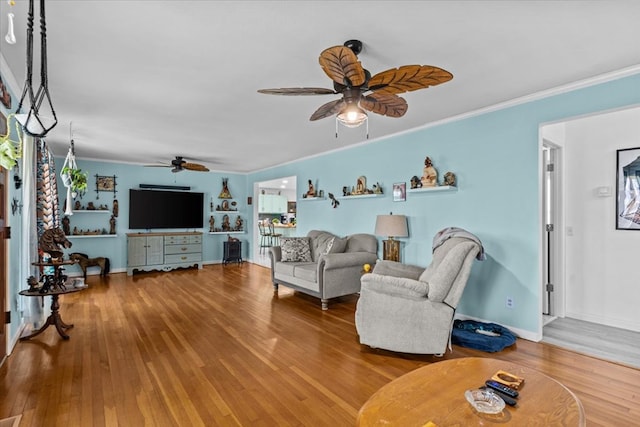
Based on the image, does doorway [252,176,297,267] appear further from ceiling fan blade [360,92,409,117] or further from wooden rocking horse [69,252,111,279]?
ceiling fan blade [360,92,409,117]

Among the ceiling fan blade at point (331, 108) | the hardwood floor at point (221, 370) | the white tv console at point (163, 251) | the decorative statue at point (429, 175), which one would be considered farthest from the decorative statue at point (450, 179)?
the white tv console at point (163, 251)

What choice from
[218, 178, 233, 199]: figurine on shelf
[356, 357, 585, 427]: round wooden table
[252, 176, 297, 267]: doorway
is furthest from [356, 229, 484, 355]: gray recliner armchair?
[252, 176, 297, 267]: doorway

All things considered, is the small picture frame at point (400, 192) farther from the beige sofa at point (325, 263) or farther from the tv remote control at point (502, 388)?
the tv remote control at point (502, 388)

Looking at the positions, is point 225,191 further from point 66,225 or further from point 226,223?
point 66,225

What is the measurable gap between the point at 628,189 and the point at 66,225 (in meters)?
8.98

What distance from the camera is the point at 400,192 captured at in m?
4.69

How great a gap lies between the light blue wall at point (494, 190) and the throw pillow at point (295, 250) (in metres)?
1.45

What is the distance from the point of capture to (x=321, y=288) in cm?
448

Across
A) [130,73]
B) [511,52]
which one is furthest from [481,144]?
[130,73]

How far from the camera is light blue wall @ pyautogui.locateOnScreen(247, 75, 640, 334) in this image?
3266 mm

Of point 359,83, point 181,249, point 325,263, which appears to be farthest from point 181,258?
point 359,83

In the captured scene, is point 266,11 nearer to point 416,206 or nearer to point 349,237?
point 416,206

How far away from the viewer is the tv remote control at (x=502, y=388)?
154 centimetres

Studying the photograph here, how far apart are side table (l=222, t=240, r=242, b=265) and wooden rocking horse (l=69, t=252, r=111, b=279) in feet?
8.14
